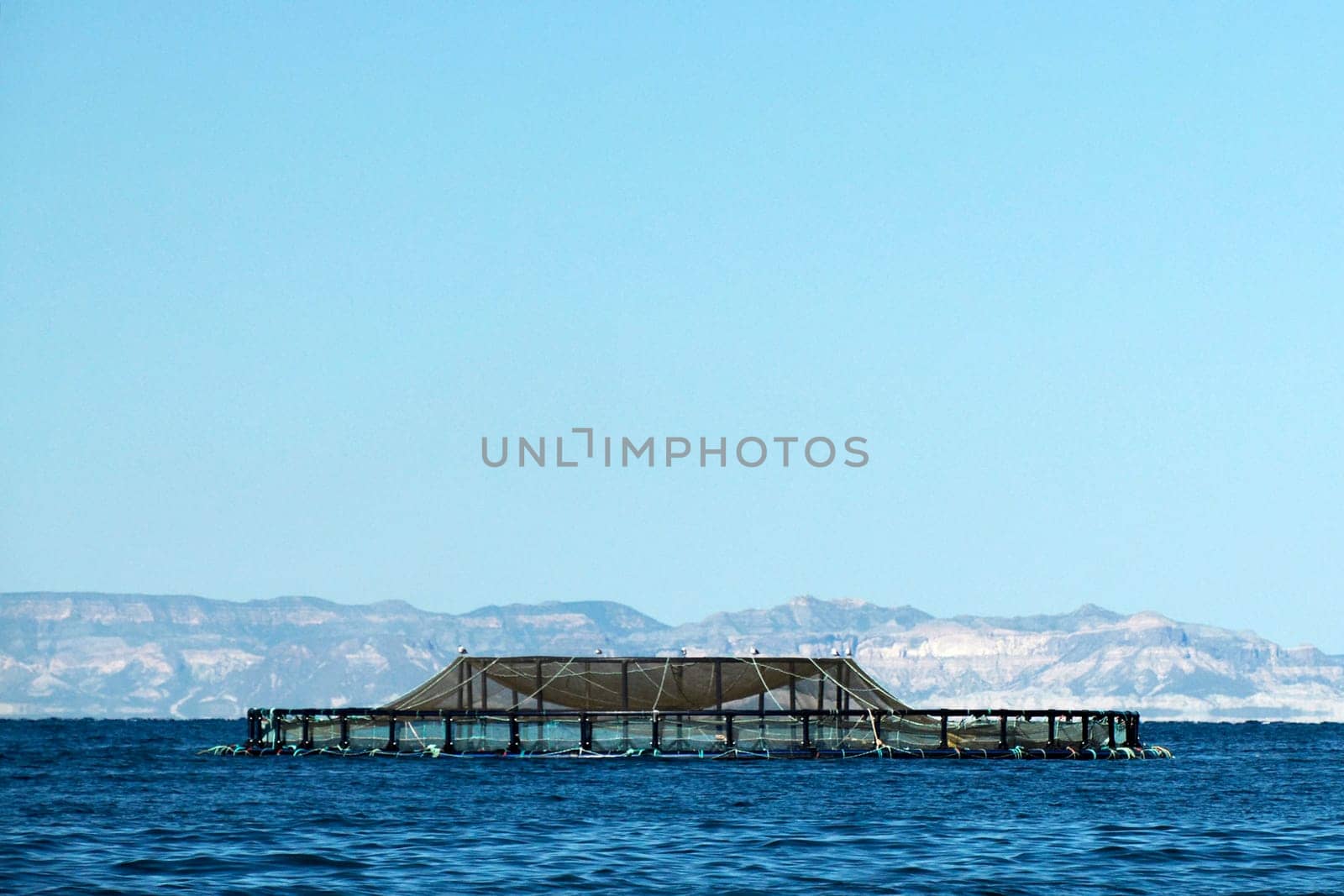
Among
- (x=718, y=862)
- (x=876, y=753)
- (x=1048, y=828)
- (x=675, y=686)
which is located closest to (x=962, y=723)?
(x=876, y=753)

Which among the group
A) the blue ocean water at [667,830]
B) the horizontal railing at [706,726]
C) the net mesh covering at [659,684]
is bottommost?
the blue ocean water at [667,830]

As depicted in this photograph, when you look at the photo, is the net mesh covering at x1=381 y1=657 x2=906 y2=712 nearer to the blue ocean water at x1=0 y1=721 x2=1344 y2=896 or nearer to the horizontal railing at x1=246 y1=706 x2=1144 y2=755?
the horizontal railing at x1=246 y1=706 x2=1144 y2=755

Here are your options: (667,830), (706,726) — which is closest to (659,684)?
(706,726)

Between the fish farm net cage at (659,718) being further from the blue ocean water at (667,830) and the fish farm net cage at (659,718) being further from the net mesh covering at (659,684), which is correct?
the blue ocean water at (667,830)

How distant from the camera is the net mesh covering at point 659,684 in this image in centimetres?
9312

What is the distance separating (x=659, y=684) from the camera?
94.1 m

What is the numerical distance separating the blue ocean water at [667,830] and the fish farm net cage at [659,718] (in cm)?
245

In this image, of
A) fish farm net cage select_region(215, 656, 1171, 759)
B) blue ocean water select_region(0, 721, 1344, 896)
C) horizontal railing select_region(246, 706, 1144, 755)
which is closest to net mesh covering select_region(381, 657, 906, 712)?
fish farm net cage select_region(215, 656, 1171, 759)

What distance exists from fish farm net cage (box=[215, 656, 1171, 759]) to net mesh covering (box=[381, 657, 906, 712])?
80mm

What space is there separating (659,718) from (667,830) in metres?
37.8

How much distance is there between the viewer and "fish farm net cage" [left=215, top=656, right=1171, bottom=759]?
9288cm

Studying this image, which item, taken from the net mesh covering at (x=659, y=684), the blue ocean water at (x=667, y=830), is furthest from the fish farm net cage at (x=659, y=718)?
the blue ocean water at (x=667, y=830)

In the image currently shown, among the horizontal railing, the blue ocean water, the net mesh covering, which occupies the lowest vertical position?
the blue ocean water

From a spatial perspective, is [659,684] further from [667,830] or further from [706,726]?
[667,830]
